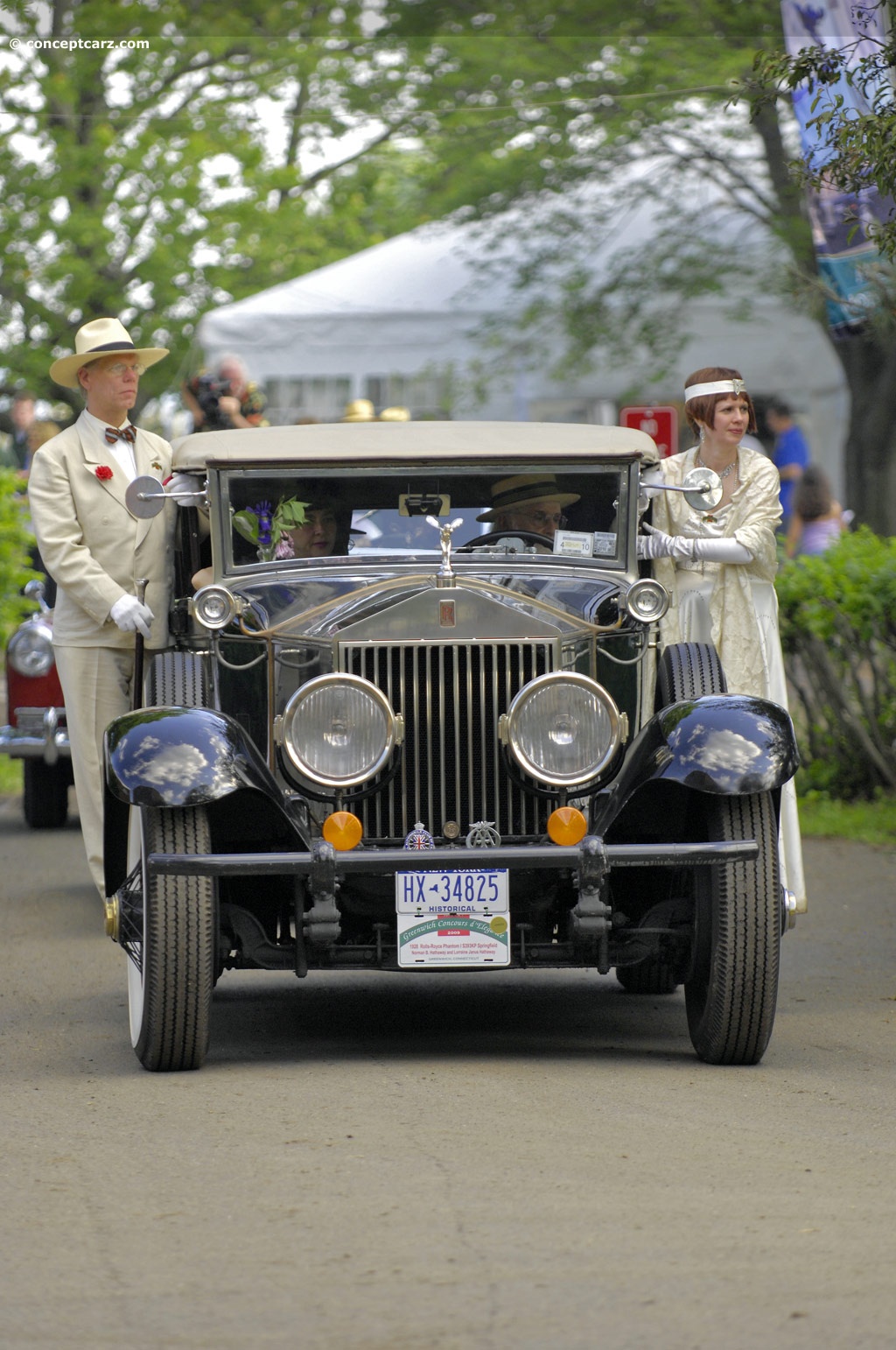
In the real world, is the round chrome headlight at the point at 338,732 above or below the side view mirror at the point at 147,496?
below

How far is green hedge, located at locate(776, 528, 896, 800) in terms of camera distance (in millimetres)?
10375

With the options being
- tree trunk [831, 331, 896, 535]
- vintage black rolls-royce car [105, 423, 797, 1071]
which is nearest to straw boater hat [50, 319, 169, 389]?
vintage black rolls-royce car [105, 423, 797, 1071]

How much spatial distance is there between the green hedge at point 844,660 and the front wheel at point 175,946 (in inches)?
225

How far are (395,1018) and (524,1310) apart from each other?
288 centimetres

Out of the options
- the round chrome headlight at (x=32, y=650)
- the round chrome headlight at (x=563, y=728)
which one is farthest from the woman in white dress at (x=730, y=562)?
the round chrome headlight at (x=32, y=650)

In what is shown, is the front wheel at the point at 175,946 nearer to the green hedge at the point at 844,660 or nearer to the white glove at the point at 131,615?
the white glove at the point at 131,615

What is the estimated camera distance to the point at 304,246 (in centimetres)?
2667

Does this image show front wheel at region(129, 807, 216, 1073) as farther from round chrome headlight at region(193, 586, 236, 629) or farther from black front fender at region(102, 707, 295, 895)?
round chrome headlight at region(193, 586, 236, 629)

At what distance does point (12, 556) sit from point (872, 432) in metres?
8.26

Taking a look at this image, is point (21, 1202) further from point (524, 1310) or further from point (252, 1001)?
point (252, 1001)

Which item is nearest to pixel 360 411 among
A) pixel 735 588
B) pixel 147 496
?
pixel 735 588

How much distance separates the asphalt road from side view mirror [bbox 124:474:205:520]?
1.68 meters

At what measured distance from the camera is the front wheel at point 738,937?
536 cm

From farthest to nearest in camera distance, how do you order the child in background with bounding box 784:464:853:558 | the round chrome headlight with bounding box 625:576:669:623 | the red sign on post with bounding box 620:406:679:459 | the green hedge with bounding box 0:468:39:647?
the child in background with bounding box 784:464:853:558, the green hedge with bounding box 0:468:39:647, the red sign on post with bounding box 620:406:679:459, the round chrome headlight with bounding box 625:576:669:623
